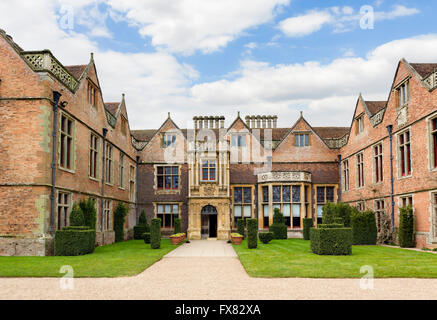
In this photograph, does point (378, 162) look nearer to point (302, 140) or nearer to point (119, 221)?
point (302, 140)

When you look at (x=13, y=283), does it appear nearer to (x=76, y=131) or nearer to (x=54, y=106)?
(x=54, y=106)

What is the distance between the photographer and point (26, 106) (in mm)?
16250

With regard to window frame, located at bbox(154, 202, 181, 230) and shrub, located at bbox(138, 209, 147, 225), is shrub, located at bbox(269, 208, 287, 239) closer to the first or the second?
window frame, located at bbox(154, 202, 181, 230)

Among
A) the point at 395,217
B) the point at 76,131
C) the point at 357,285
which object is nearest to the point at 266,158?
the point at 395,217

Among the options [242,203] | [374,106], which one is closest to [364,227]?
[374,106]

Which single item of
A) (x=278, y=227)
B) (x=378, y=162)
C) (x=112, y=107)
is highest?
(x=112, y=107)

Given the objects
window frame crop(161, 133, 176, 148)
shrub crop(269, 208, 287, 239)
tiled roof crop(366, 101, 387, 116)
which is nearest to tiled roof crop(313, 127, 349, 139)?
tiled roof crop(366, 101, 387, 116)

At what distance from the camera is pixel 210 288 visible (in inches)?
351

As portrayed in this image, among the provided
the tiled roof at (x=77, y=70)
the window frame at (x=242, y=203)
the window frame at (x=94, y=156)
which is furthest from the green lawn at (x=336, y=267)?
the window frame at (x=242, y=203)

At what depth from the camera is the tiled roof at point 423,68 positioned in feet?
66.0

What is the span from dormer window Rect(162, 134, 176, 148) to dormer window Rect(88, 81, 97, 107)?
414 inches

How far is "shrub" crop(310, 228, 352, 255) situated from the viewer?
1616 cm

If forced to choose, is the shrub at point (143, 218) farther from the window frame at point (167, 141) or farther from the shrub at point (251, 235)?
the shrub at point (251, 235)

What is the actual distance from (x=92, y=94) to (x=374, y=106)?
59.2ft
